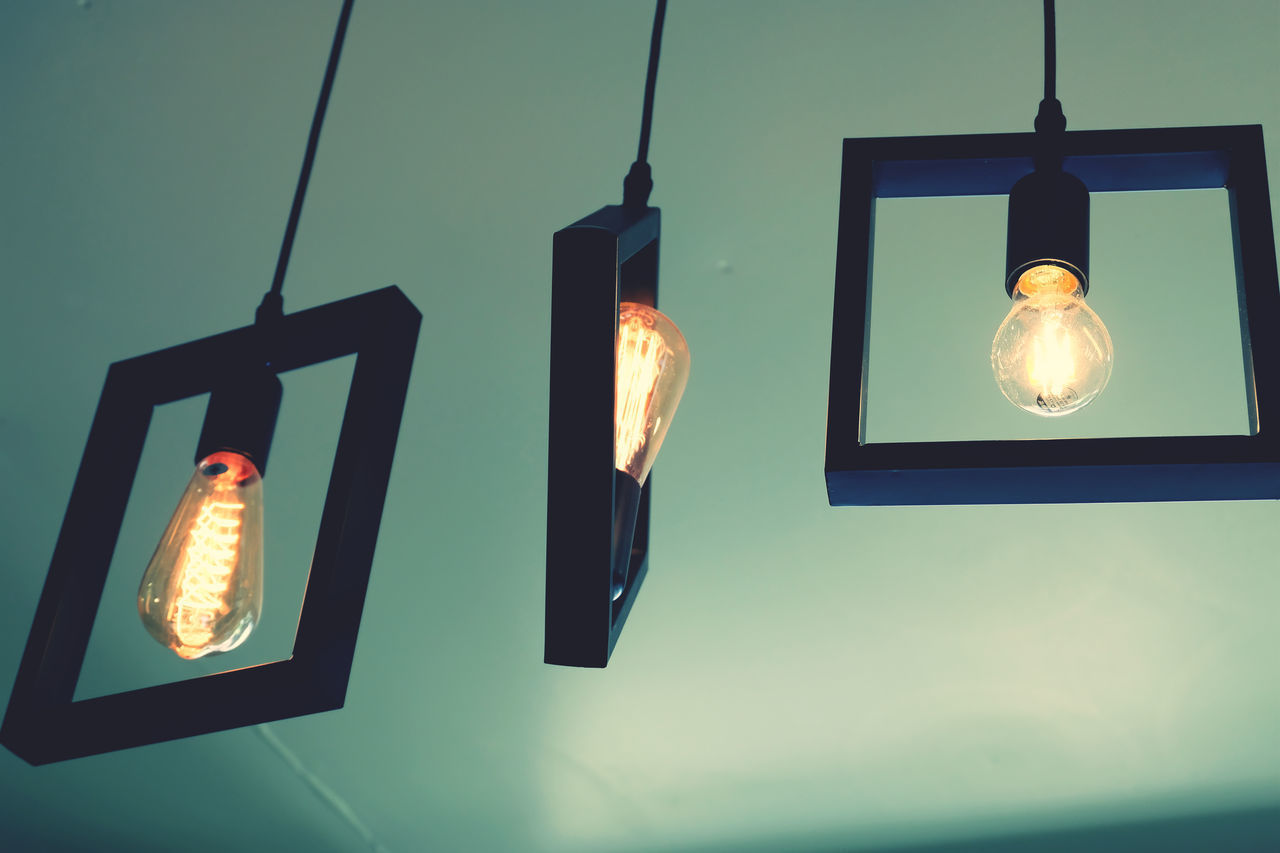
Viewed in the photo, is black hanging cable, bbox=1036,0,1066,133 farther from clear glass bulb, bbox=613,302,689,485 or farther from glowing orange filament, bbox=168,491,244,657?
glowing orange filament, bbox=168,491,244,657

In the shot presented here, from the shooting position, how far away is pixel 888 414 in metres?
1.25

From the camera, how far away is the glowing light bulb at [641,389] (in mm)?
517

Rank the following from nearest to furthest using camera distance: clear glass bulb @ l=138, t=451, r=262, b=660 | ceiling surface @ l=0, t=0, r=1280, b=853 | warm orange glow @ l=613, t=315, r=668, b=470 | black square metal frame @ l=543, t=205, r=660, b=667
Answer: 1. black square metal frame @ l=543, t=205, r=660, b=667
2. warm orange glow @ l=613, t=315, r=668, b=470
3. clear glass bulb @ l=138, t=451, r=262, b=660
4. ceiling surface @ l=0, t=0, r=1280, b=853

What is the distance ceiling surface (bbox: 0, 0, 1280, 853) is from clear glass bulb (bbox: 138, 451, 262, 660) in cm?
53

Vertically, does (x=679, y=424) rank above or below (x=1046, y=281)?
above

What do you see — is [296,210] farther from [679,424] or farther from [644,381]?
[679,424]

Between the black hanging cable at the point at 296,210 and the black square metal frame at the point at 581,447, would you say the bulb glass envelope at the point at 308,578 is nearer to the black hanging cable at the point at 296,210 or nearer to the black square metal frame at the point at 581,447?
the black hanging cable at the point at 296,210

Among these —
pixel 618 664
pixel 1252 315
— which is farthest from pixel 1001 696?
pixel 1252 315

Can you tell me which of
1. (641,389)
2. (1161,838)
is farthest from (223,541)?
(1161,838)

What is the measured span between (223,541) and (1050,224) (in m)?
0.52

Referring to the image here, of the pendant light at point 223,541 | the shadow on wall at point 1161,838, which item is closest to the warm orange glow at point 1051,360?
the pendant light at point 223,541

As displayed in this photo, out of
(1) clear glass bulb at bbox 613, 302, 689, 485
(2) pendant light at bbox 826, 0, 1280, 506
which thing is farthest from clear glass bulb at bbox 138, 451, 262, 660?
(2) pendant light at bbox 826, 0, 1280, 506

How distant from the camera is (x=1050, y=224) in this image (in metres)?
0.52

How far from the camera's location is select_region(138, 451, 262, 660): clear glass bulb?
2.19 ft
